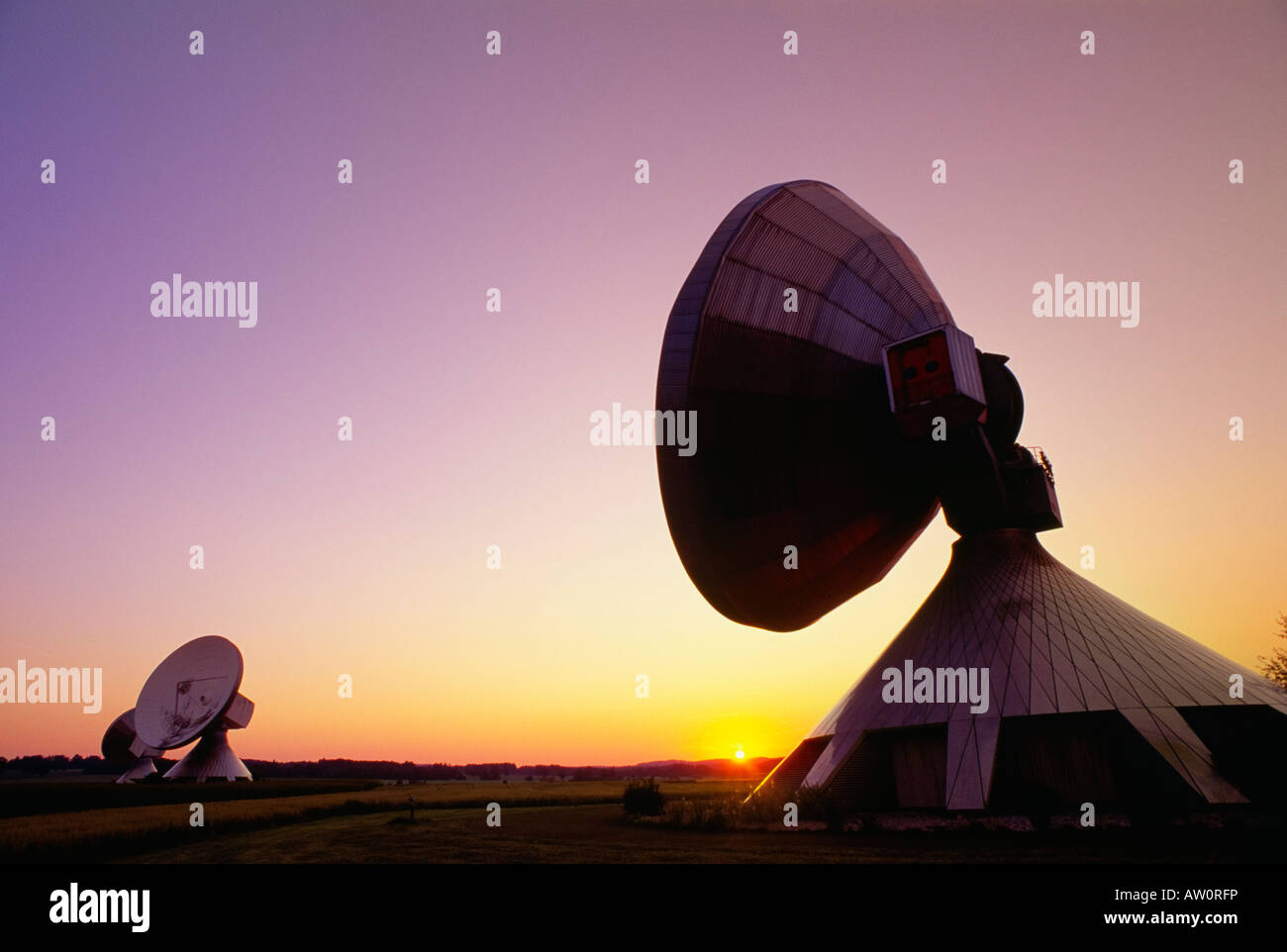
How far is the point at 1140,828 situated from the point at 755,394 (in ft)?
47.1

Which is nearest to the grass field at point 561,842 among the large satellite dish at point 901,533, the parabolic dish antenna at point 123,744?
the large satellite dish at point 901,533

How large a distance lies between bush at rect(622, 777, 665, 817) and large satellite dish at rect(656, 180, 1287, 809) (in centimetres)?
495

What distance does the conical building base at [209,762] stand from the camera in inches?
2680

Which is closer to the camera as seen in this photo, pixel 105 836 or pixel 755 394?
pixel 755 394

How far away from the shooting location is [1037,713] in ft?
74.6

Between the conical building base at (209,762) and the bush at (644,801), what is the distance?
51.4m

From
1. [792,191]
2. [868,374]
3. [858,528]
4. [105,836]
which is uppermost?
[792,191]

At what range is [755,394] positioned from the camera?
2277cm

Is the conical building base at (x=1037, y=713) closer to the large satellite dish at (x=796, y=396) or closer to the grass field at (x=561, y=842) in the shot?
the grass field at (x=561, y=842)

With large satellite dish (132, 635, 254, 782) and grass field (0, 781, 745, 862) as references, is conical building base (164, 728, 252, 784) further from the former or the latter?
grass field (0, 781, 745, 862)

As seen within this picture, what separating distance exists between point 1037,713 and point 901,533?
7.96 metres

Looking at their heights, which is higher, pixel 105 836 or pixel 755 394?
pixel 755 394
